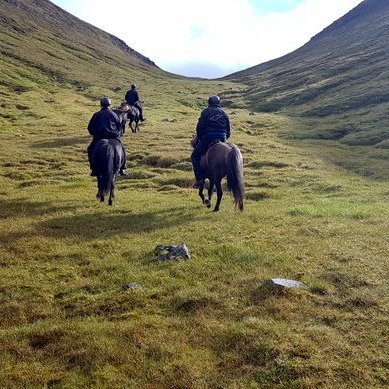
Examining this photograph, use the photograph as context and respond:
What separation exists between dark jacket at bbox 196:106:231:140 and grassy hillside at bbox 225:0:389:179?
12328mm

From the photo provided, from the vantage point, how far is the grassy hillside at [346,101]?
39972mm

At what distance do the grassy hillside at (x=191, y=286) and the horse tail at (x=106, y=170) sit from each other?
0.81m

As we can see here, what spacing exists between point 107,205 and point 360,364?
1397 centimetres

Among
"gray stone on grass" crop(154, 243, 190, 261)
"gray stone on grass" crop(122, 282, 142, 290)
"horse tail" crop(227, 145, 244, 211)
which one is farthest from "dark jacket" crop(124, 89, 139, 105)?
"gray stone on grass" crop(122, 282, 142, 290)

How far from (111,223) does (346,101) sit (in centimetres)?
5947

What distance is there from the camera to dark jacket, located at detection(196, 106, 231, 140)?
1947cm

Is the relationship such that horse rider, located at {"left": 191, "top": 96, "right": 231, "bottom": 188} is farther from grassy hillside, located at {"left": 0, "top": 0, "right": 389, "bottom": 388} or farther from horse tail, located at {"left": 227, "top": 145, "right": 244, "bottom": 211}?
grassy hillside, located at {"left": 0, "top": 0, "right": 389, "bottom": 388}

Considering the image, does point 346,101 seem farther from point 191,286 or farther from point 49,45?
point 49,45

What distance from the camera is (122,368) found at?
728 cm

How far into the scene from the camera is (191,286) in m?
10.4

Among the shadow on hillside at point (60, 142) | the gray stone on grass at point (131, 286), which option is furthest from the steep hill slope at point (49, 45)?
the gray stone on grass at point (131, 286)

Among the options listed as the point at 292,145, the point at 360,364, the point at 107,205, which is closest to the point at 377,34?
the point at 292,145

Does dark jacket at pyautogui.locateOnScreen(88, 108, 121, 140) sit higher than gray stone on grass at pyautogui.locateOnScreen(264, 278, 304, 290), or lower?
higher

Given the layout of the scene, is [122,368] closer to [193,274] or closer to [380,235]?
[193,274]
